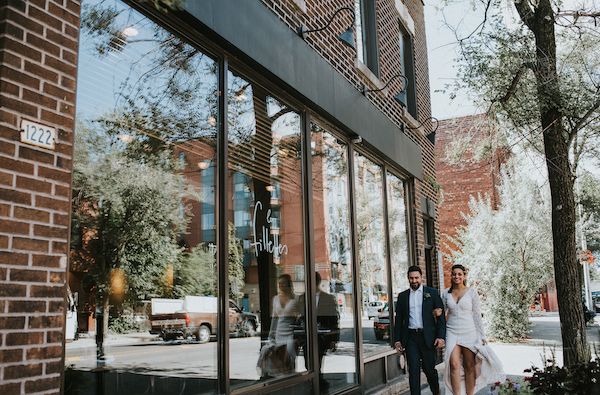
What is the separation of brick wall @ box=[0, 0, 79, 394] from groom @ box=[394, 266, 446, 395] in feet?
15.8

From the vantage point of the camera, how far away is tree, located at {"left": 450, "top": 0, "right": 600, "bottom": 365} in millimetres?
7102

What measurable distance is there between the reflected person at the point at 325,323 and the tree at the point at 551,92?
110 inches

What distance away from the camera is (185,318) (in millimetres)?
5188

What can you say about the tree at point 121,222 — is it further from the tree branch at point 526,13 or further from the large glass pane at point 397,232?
the large glass pane at point 397,232

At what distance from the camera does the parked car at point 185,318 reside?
510 cm

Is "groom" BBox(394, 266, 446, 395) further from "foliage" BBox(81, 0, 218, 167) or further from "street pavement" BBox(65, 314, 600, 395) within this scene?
"foliage" BBox(81, 0, 218, 167)

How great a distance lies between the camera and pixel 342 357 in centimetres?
766

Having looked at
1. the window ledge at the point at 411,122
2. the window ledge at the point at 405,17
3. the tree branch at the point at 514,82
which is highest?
the window ledge at the point at 405,17

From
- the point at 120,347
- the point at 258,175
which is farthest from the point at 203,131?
the point at 120,347

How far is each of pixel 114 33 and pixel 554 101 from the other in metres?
5.69

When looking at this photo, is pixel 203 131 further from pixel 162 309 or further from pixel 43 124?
pixel 43 124

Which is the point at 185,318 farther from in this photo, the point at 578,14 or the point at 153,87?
the point at 578,14

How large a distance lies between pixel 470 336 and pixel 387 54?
5857 mm

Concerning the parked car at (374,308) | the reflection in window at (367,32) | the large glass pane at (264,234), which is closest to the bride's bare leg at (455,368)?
the parked car at (374,308)
